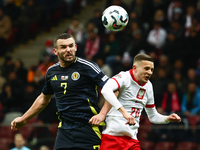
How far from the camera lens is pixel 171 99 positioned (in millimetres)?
8578

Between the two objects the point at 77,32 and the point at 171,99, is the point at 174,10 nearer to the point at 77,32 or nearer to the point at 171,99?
the point at 77,32

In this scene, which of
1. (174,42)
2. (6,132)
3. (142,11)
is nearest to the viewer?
(6,132)

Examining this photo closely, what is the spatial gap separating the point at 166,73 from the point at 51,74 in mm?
5289

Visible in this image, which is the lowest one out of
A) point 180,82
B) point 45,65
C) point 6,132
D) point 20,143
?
point 20,143

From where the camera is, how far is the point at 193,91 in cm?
851

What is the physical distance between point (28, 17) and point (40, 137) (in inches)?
280

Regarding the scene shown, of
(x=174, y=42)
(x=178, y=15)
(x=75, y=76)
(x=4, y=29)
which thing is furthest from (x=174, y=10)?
(x=75, y=76)

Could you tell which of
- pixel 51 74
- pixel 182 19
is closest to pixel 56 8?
pixel 182 19

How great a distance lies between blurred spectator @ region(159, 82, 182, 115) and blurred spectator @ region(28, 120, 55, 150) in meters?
2.75

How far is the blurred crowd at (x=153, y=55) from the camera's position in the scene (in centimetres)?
859

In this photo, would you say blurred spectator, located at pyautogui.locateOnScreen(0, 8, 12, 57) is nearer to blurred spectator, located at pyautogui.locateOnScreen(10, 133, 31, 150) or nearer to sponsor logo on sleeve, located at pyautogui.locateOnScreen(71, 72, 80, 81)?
blurred spectator, located at pyautogui.locateOnScreen(10, 133, 31, 150)

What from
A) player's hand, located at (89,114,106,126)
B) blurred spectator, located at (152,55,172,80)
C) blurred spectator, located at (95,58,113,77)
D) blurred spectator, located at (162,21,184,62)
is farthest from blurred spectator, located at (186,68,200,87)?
player's hand, located at (89,114,106,126)

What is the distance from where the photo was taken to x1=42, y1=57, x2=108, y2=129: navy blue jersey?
438 centimetres

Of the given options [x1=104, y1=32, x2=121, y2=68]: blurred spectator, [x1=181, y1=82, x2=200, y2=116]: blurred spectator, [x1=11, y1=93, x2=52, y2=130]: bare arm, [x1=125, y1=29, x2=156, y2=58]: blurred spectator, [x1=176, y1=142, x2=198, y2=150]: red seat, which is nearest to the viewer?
[x1=11, y1=93, x2=52, y2=130]: bare arm
